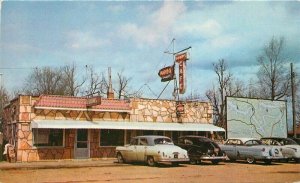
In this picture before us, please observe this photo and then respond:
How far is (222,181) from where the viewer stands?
14.2 meters

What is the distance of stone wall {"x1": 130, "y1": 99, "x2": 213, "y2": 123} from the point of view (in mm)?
26250

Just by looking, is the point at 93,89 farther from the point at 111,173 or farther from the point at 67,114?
the point at 111,173

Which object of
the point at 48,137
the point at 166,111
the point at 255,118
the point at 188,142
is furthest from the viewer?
the point at 255,118

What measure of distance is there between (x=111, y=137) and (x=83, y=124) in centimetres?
305

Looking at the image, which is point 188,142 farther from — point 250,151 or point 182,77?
point 182,77

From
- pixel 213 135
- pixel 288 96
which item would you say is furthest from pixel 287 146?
→ pixel 288 96

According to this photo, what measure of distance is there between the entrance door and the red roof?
5.15 feet

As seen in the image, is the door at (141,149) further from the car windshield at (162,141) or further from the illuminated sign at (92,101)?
the illuminated sign at (92,101)

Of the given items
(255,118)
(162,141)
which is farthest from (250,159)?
(255,118)

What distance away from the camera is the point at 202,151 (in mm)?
21234

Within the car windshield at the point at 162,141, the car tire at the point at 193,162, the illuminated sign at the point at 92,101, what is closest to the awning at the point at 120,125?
the illuminated sign at the point at 92,101

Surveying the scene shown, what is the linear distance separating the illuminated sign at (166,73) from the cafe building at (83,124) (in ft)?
6.07

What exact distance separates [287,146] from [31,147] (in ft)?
48.0

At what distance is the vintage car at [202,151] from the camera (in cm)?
2114
